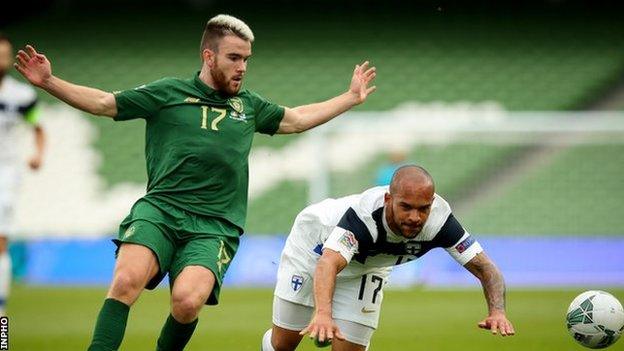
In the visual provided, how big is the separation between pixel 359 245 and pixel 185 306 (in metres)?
1.10

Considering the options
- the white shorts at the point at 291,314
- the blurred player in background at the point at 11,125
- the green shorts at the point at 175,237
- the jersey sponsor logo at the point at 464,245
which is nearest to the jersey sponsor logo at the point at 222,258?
the green shorts at the point at 175,237

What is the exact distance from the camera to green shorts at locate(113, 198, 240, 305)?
22.2 feet

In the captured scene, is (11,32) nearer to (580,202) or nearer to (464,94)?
(464,94)

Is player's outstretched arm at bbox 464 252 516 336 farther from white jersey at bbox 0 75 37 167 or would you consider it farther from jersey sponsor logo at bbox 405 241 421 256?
white jersey at bbox 0 75 37 167

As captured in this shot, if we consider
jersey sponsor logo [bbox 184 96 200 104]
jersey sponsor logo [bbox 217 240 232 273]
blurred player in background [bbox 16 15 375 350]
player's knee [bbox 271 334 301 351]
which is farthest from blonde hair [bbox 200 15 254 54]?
player's knee [bbox 271 334 301 351]

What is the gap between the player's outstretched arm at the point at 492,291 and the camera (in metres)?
6.39

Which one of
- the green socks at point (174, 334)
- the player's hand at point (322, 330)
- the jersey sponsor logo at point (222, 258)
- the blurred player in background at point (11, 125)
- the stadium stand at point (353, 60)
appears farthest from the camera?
the stadium stand at point (353, 60)

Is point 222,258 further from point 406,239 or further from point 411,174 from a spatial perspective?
point 411,174

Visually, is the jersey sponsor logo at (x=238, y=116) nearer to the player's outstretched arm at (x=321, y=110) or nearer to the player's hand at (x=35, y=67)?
the player's outstretched arm at (x=321, y=110)

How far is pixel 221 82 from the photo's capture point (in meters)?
7.28

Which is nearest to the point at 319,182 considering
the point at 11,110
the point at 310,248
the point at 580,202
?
the point at 580,202

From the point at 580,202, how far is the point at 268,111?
45.7ft

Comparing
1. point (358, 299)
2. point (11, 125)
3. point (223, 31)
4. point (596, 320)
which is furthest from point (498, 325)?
point (11, 125)

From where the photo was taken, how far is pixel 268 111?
299 inches
